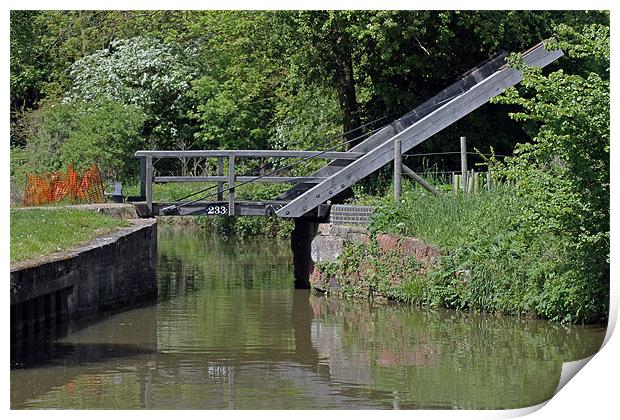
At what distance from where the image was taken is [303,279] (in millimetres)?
24828

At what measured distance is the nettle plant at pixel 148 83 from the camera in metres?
41.4

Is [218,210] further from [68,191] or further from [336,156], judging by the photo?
[68,191]

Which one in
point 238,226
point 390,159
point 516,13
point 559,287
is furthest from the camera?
point 238,226

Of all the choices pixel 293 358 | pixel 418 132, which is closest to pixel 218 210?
pixel 418 132

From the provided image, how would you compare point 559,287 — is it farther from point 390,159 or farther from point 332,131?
point 332,131

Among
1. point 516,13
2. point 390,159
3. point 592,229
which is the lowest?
point 592,229

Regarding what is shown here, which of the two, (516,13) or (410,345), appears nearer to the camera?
(410,345)

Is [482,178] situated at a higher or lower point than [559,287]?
higher

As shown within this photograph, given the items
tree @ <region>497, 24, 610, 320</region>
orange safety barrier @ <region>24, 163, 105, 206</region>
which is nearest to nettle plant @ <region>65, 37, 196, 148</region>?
orange safety barrier @ <region>24, 163, 105, 206</region>

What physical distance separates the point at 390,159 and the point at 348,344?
7615 mm

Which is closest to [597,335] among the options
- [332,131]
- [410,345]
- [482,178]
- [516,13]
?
[410,345]

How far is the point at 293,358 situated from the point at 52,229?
239 inches

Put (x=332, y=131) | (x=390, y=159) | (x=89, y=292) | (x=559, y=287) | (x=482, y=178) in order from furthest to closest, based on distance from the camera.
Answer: (x=332, y=131) → (x=390, y=159) → (x=482, y=178) → (x=89, y=292) → (x=559, y=287)

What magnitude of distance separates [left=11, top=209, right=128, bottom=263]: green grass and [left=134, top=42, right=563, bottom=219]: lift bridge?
67.7 inches
